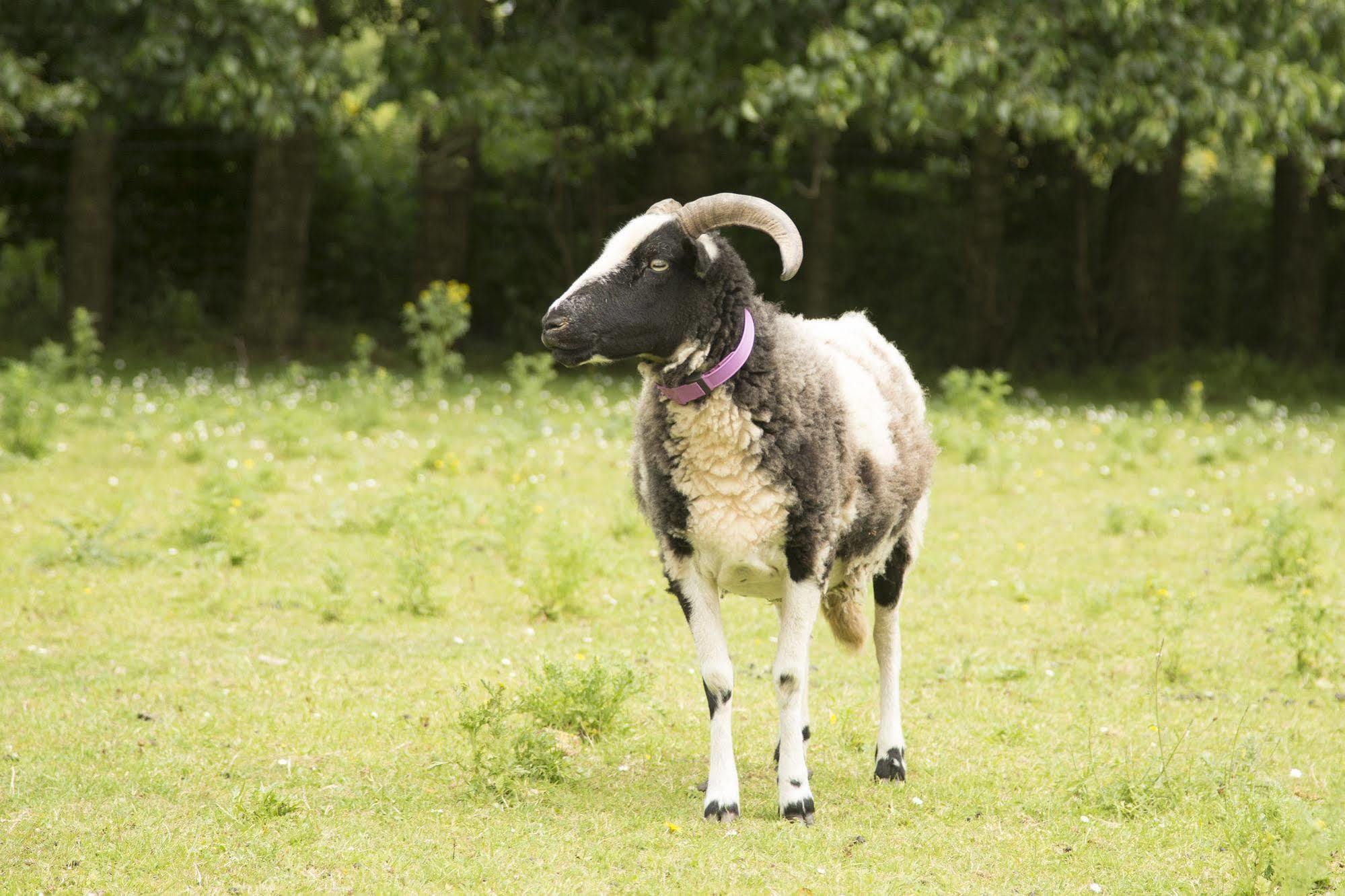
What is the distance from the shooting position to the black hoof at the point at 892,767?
5.98 metres

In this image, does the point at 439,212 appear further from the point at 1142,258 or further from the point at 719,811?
the point at 719,811

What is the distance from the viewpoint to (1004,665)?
7484 mm

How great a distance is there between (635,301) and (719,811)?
76.1 inches

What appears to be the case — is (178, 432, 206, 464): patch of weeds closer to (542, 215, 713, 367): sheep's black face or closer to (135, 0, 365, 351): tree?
(135, 0, 365, 351): tree

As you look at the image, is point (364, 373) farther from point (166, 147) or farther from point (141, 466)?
point (166, 147)

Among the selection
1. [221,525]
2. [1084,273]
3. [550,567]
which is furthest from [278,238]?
[1084,273]

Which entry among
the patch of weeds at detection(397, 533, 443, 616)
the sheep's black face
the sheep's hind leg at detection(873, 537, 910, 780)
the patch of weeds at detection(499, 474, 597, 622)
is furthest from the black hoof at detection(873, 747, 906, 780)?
the patch of weeds at detection(397, 533, 443, 616)

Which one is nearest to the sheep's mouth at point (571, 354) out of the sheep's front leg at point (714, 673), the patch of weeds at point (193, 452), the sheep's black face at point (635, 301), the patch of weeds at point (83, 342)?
the sheep's black face at point (635, 301)

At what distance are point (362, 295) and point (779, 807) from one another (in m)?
17.5

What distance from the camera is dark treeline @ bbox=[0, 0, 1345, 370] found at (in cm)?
1506

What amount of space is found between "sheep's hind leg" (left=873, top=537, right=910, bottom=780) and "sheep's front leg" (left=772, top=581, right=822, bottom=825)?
66 centimetres

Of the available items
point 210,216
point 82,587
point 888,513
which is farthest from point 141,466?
point 210,216

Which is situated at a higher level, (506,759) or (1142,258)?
(1142,258)

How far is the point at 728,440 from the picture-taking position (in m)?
5.38
